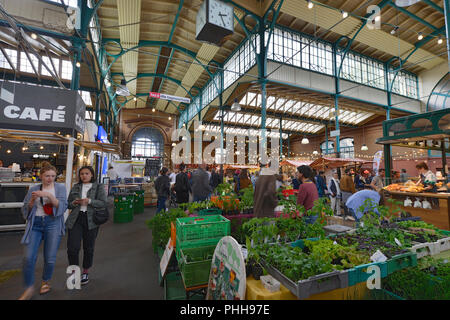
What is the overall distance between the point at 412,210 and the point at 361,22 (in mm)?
10377

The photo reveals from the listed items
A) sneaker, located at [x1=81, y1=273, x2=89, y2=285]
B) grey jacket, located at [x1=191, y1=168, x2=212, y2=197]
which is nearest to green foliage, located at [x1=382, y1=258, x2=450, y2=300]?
sneaker, located at [x1=81, y1=273, x2=89, y2=285]

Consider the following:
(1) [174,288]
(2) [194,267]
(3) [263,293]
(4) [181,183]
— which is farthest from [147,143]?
(3) [263,293]

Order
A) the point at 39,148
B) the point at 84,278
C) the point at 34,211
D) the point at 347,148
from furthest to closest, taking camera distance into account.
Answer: the point at 347,148 < the point at 39,148 < the point at 84,278 < the point at 34,211

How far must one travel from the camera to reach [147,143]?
93.9 feet

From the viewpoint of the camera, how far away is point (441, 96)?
16.1 metres

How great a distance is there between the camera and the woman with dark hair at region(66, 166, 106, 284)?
2635 millimetres

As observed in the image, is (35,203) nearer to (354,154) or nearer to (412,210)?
(412,210)

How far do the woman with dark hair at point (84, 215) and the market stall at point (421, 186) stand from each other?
256 inches

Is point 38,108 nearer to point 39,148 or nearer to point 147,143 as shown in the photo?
point 39,148

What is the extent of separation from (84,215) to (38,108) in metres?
4.43

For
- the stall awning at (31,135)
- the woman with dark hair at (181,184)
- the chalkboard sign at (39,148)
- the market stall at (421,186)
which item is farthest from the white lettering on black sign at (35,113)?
the market stall at (421,186)

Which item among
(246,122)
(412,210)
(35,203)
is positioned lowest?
(412,210)

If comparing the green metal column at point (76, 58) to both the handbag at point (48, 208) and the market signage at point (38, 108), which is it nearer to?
the market signage at point (38, 108)
